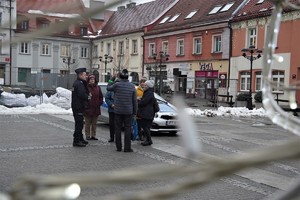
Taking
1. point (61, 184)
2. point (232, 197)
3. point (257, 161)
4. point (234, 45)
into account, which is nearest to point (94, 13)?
point (61, 184)

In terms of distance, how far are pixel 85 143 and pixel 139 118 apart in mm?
1409

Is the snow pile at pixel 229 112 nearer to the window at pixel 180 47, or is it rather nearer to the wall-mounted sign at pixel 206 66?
the wall-mounted sign at pixel 206 66

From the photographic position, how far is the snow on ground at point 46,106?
1912 cm

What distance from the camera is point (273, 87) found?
1.45 meters

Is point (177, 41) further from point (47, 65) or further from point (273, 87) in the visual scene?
point (273, 87)

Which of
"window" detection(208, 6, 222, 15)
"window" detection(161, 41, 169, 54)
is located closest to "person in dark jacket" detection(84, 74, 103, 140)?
"window" detection(208, 6, 222, 15)

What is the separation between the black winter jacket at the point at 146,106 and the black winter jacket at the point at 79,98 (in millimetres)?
1284

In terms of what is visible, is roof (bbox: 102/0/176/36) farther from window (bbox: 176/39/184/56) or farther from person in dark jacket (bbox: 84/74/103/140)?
person in dark jacket (bbox: 84/74/103/140)

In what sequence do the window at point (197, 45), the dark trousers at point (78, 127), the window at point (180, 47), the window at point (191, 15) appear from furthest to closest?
the window at point (180, 47) < the window at point (191, 15) < the window at point (197, 45) < the dark trousers at point (78, 127)

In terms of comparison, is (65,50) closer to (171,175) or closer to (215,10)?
(215,10)

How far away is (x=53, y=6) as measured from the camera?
1.38 meters

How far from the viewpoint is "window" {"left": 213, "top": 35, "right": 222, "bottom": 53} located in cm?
3578

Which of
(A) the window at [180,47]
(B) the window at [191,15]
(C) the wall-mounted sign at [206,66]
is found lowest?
(C) the wall-mounted sign at [206,66]

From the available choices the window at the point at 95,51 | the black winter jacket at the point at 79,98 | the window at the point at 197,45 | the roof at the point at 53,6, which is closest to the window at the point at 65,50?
the window at the point at 95,51
